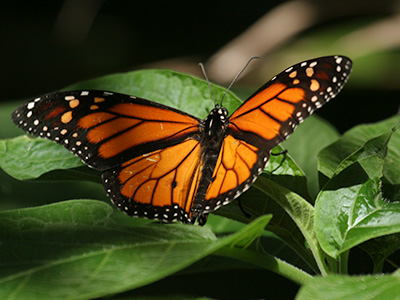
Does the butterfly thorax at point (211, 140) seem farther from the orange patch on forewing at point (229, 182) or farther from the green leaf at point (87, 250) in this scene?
the green leaf at point (87, 250)

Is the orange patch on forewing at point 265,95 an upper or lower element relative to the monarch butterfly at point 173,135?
upper

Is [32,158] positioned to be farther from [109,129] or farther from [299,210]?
[299,210]

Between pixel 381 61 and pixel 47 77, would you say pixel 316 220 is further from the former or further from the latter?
pixel 47 77

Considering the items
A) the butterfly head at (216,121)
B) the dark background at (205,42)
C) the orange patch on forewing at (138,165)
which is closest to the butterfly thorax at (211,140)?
the butterfly head at (216,121)

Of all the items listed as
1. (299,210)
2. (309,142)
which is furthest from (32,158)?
(309,142)

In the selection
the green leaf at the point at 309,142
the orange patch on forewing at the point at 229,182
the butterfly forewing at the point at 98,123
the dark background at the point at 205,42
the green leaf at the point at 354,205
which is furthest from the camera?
the dark background at the point at 205,42

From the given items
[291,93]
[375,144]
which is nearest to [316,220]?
[375,144]
